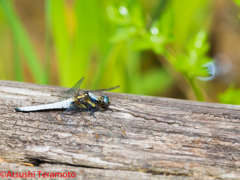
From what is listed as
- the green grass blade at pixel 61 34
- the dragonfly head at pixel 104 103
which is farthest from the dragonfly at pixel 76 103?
the green grass blade at pixel 61 34

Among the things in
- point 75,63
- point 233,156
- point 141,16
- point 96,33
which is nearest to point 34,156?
point 233,156

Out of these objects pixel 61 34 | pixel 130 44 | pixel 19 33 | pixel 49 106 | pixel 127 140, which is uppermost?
pixel 130 44

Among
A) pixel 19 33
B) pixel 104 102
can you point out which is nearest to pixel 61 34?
pixel 19 33

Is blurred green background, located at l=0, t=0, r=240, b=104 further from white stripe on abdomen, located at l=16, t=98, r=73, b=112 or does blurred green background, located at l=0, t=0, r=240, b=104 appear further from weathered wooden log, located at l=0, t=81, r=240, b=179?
white stripe on abdomen, located at l=16, t=98, r=73, b=112

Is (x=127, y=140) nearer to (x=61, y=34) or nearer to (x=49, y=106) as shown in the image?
(x=49, y=106)

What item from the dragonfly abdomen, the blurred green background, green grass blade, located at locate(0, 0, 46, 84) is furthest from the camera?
green grass blade, located at locate(0, 0, 46, 84)

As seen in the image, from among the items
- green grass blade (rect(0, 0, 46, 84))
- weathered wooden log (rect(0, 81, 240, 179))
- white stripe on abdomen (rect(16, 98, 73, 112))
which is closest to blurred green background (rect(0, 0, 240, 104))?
green grass blade (rect(0, 0, 46, 84))

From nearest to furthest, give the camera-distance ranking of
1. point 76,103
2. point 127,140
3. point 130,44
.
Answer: point 127,140 < point 76,103 < point 130,44
